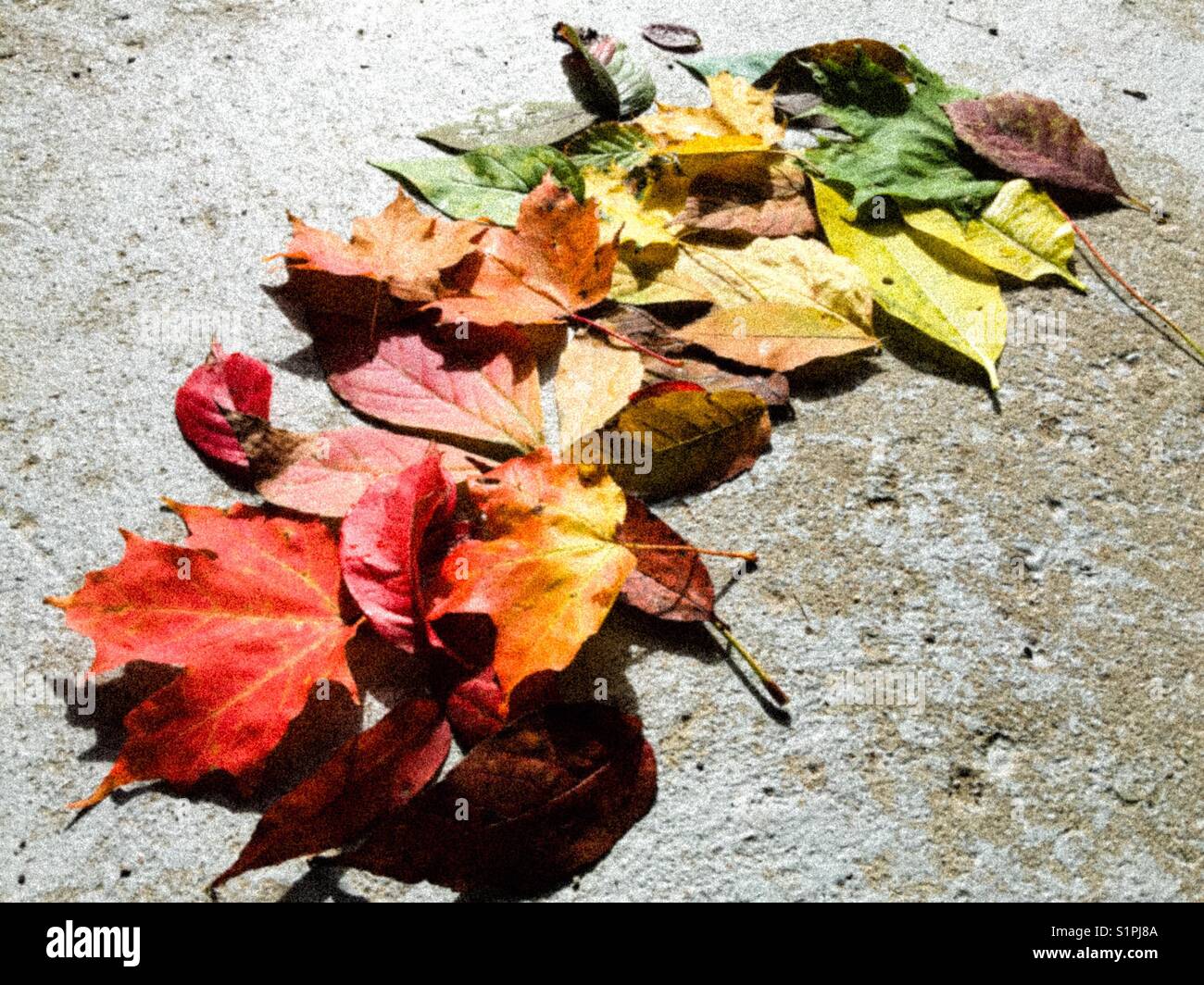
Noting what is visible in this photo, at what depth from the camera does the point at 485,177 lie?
1.80 m

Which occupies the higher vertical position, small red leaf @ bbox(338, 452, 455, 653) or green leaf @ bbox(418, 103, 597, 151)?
green leaf @ bbox(418, 103, 597, 151)

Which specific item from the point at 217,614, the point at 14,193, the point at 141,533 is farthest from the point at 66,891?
the point at 14,193

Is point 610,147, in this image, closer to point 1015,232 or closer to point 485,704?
point 1015,232

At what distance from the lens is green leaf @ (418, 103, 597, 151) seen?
1885 millimetres

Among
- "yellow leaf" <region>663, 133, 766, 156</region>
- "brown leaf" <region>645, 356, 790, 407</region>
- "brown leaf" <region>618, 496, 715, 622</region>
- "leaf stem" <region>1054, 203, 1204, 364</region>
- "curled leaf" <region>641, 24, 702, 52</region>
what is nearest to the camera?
"brown leaf" <region>618, 496, 715, 622</region>

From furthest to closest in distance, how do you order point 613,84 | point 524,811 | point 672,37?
point 672,37
point 613,84
point 524,811

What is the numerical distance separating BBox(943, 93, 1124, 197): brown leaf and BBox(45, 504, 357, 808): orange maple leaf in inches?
52.5

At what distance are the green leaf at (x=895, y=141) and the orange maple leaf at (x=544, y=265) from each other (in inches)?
18.5

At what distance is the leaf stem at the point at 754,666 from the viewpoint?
1.29 meters

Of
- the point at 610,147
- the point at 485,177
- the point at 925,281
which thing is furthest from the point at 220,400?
the point at 925,281

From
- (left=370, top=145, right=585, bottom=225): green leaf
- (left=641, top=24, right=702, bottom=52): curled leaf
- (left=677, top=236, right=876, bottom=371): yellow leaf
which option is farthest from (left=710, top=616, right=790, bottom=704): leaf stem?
(left=641, top=24, right=702, bottom=52): curled leaf

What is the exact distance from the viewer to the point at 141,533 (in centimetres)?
138

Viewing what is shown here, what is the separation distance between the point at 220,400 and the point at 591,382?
0.52 m

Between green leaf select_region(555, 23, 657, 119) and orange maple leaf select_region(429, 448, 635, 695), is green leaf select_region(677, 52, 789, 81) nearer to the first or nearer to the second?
green leaf select_region(555, 23, 657, 119)
